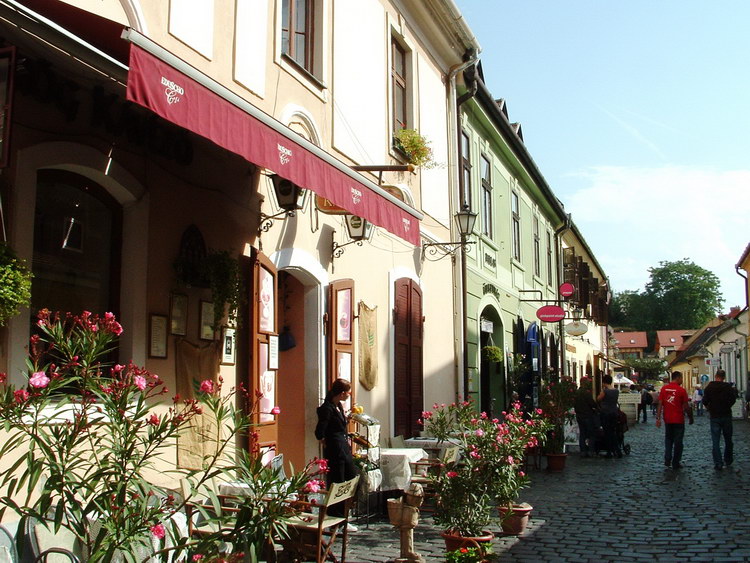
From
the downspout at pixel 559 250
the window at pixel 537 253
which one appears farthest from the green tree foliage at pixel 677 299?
the window at pixel 537 253

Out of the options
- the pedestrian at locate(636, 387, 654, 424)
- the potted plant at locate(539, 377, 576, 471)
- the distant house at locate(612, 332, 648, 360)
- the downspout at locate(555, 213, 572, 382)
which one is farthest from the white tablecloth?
the distant house at locate(612, 332, 648, 360)

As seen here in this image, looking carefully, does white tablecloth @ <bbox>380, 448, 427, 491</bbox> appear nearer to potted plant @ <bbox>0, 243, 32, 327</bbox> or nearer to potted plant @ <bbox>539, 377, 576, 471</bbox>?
potted plant @ <bbox>539, 377, 576, 471</bbox>

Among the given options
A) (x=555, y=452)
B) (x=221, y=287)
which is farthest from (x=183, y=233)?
(x=555, y=452)

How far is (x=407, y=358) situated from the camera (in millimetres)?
12203

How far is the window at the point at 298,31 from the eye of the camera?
936 centimetres

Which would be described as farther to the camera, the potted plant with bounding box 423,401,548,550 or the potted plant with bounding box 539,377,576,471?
the potted plant with bounding box 539,377,576,471

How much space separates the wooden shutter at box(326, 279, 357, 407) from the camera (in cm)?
954

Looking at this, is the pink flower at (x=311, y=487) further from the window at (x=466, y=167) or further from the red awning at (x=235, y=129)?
the window at (x=466, y=167)

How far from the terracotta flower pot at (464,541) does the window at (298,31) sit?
522cm

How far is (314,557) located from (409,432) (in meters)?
6.57

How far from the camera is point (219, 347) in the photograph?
7453 millimetres

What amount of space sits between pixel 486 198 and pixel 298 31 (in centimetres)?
845

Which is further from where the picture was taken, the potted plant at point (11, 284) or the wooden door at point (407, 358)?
the wooden door at point (407, 358)

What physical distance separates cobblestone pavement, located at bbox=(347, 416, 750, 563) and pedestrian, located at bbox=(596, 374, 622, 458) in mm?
1948
